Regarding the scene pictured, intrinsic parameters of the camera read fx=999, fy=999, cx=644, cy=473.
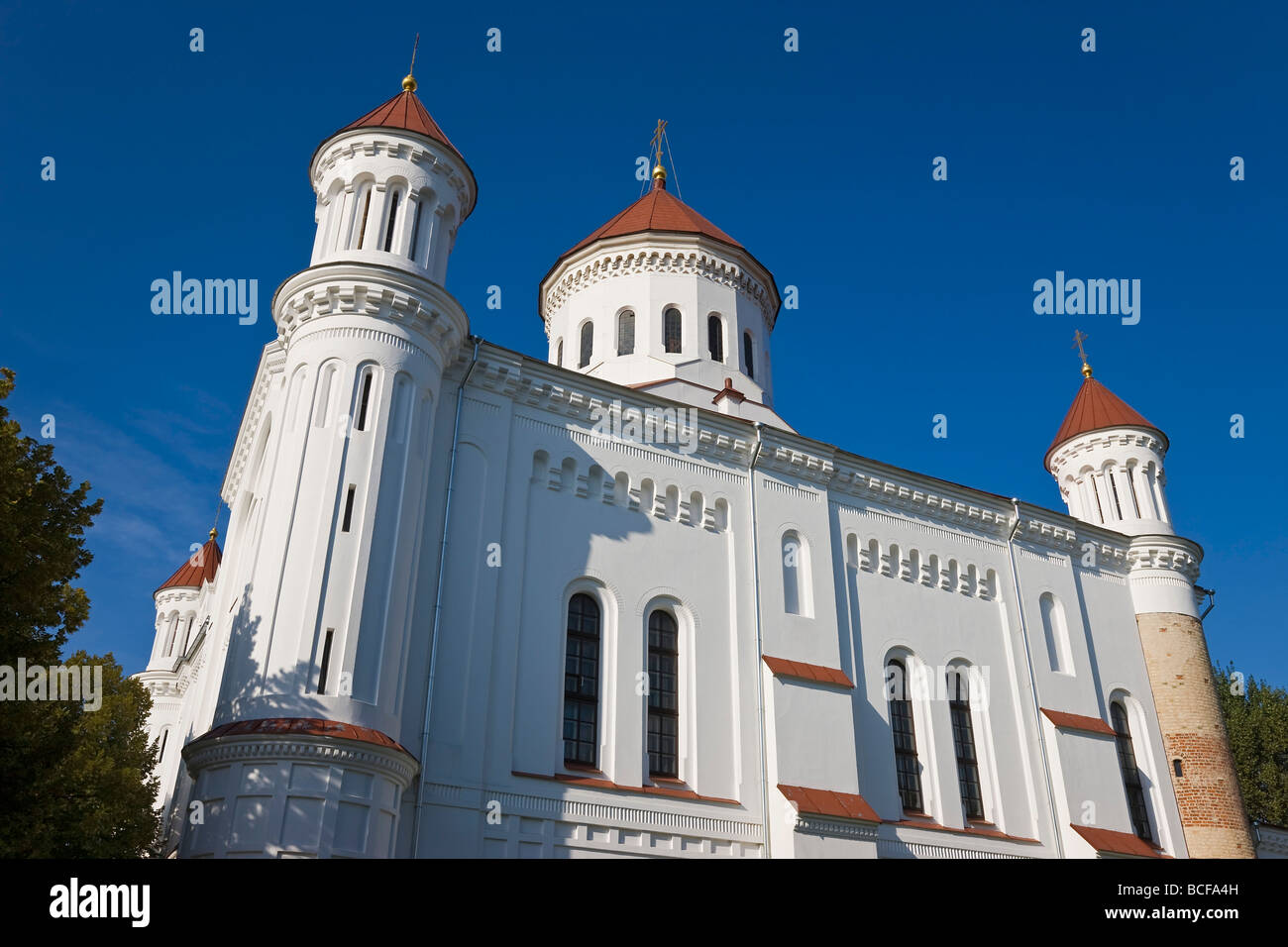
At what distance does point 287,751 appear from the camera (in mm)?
13961

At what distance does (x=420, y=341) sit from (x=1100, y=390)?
21404 mm

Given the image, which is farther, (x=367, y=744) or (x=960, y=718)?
(x=960, y=718)

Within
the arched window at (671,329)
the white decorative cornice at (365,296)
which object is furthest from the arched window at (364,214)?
the arched window at (671,329)

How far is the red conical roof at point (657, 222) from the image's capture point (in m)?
28.9

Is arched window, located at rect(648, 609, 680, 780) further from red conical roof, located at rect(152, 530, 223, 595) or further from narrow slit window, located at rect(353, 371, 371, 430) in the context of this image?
red conical roof, located at rect(152, 530, 223, 595)

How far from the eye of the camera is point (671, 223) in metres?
29.2

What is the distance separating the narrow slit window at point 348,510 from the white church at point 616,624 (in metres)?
0.04

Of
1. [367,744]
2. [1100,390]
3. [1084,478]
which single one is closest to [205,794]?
[367,744]

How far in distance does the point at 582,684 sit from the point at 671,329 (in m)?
12.4
